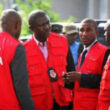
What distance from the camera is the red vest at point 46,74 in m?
5.56

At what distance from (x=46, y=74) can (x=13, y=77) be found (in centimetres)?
95

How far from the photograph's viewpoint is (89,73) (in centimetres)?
532

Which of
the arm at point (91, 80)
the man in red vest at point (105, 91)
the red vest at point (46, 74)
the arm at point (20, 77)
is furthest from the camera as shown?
the red vest at point (46, 74)

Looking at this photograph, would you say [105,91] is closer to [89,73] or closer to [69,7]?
[89,73]

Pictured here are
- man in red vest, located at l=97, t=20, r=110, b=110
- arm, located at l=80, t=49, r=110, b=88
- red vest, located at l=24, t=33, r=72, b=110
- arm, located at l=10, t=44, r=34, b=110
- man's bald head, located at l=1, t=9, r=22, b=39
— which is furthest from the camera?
red vest, located at l=24, t=33, r=72, b=110

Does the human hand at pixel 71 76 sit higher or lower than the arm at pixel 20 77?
lower

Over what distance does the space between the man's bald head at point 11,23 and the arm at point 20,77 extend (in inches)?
11.9

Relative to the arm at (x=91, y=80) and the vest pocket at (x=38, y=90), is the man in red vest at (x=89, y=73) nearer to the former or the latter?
the arm at (x=91, y=80)

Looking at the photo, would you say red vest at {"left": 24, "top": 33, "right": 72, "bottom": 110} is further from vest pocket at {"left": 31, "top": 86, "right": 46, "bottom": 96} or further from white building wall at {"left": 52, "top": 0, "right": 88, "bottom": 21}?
white building wall at {"left": 52, "top": 0, "right": 88, "bottom": 21}

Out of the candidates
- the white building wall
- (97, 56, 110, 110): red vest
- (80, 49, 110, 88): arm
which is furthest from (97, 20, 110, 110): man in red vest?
the white building wall

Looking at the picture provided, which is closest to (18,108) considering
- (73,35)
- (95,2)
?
(73,35)

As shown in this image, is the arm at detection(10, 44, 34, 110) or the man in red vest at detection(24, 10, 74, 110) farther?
the man in red vest at detection(24, 10, 74, 110)

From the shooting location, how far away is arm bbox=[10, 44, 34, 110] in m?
4.63

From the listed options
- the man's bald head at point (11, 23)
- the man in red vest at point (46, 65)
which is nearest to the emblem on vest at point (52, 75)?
the man in red vest at point (46, 65)
